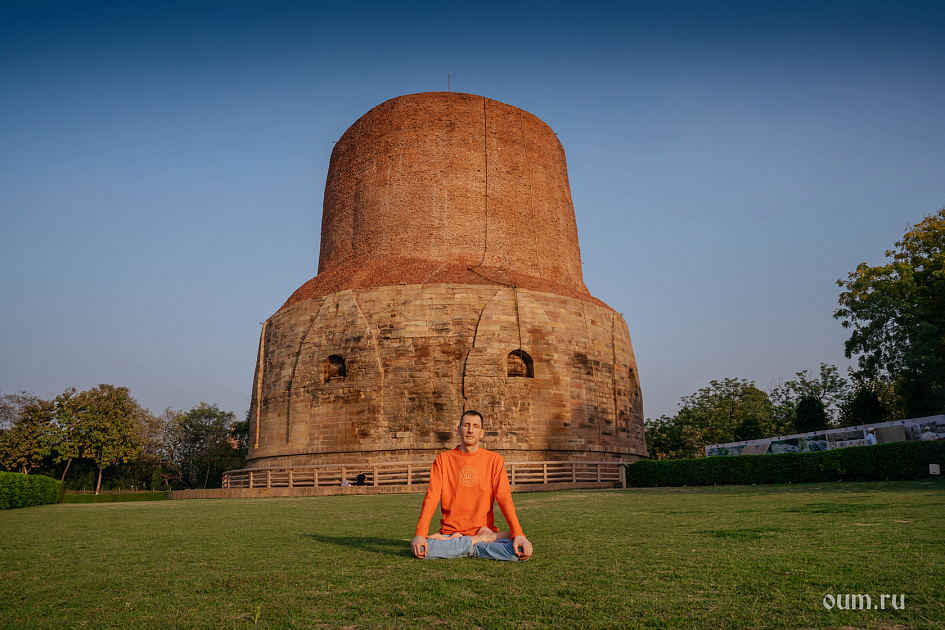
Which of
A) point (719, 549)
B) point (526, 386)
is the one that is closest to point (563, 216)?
point (526, 386)

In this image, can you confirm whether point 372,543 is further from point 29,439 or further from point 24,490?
point 29,439

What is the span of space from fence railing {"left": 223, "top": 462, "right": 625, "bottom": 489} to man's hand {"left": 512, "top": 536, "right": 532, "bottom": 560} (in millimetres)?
14140

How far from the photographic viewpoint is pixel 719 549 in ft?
14.6

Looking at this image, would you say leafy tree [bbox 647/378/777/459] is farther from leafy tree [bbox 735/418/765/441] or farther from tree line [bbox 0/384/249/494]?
tree line [bbox 0/384/249/494]

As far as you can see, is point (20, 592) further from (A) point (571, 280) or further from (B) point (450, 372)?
(A) point (571, 280)

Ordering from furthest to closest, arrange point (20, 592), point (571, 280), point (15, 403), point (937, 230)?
point (15, 403) < point (571, 280) < point (937, 230) < point (20, 592)

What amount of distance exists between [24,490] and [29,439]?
24118 mm

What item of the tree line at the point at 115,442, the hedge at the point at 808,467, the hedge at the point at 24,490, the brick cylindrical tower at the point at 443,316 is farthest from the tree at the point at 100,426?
the hedge at the point at 808,467

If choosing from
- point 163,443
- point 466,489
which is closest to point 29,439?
point 163,443

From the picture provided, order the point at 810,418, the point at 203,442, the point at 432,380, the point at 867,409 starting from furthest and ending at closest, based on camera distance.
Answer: the point at 203,442 < the point at 810,418 < the point at 867,409 < the point at 432,380

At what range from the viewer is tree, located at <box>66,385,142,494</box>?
33.5 metres

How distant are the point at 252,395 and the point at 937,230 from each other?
2736 cm

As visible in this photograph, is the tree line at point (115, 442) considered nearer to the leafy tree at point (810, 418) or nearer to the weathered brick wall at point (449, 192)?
the weathered brick wall at point (449, 192)

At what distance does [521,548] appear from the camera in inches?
157
